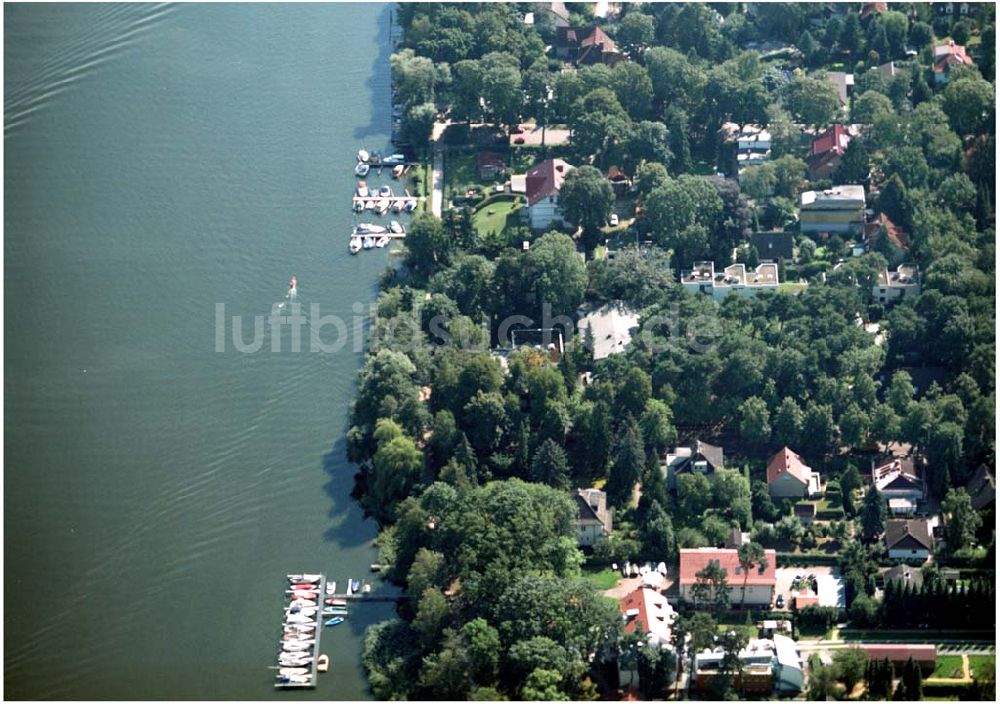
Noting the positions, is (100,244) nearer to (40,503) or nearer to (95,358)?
(95,358)

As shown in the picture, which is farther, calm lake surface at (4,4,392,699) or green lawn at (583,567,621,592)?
green lawn at (583,567,621,592)

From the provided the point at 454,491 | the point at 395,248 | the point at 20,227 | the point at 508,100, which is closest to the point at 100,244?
the point at 20,227

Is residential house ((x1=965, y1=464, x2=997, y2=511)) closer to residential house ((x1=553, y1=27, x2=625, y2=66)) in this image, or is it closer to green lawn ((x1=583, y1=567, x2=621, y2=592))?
green lawn ((x1=583, y1=567, x2=621, y2=592))

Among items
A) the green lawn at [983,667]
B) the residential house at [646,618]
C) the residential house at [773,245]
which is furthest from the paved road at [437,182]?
the green lawn at [983,667]

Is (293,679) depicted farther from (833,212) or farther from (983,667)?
(833,212)

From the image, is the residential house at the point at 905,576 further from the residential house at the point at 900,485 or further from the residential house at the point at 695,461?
the residential house at the point at 695,461

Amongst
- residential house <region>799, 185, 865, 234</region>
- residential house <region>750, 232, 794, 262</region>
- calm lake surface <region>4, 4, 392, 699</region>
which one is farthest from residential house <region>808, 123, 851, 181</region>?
calm lake surface <region>4, 4, 392, 699</region>
